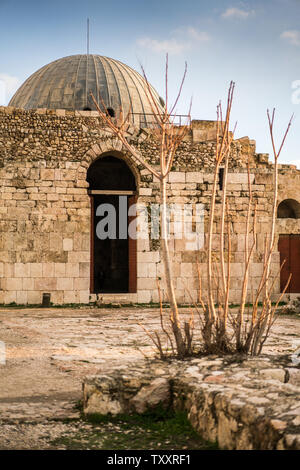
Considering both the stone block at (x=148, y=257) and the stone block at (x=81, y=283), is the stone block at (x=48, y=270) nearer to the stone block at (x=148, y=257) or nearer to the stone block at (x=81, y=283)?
the stone block at (x=81, y=283)

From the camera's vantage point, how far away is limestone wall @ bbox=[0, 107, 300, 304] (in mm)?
12461

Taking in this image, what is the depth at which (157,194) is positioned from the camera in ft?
43.3

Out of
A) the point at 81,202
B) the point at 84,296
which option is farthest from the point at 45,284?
the point at 81,202

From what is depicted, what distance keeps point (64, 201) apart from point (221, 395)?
10.1 metres

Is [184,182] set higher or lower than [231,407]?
higher

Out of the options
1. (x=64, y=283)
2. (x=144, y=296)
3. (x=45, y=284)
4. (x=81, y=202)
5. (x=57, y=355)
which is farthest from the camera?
(x=144, y=296)

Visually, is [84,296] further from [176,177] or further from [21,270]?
[176,177]

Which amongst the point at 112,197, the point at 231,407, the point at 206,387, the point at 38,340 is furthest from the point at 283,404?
the point at 112,197

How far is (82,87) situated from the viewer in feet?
68.1

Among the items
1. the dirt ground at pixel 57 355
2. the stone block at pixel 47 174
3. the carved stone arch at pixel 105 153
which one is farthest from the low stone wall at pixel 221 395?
the carved stone arch at pixel 105 153

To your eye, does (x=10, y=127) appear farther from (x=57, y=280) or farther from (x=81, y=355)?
(x=81, y=355)

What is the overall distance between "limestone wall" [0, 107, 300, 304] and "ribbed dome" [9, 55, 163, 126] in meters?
7.11

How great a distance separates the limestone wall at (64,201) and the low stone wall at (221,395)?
27.2 feet
